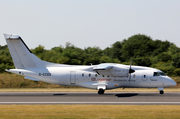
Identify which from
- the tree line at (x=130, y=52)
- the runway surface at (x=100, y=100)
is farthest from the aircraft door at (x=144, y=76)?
the tree line at (x=130, y=52)

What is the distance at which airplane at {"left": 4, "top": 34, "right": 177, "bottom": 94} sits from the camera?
27.8m

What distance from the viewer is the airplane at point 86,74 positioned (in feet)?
91.1

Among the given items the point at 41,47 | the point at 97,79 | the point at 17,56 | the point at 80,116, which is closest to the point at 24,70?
the point at 17,56

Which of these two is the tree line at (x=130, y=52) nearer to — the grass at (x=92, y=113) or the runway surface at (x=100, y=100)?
the runway surface at (x=100, y=100)

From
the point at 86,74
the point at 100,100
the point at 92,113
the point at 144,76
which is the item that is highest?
the point at 86,74

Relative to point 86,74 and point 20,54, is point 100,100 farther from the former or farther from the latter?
point 20,54

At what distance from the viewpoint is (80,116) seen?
1516 cm

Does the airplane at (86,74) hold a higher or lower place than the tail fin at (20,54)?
lower

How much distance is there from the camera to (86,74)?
94.0ft

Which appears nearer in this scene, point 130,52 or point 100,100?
point 100,100

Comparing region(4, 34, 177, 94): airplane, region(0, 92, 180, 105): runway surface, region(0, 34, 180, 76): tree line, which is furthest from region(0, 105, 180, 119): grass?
region(0, 34, 180, 76): tree line

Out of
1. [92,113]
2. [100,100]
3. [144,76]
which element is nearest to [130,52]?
[144,76]

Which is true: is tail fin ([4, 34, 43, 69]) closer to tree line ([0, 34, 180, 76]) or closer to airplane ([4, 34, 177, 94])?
airplane ([4, 34, 177, 94])

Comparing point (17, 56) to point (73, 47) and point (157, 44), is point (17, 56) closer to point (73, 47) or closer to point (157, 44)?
point (73, 47)
